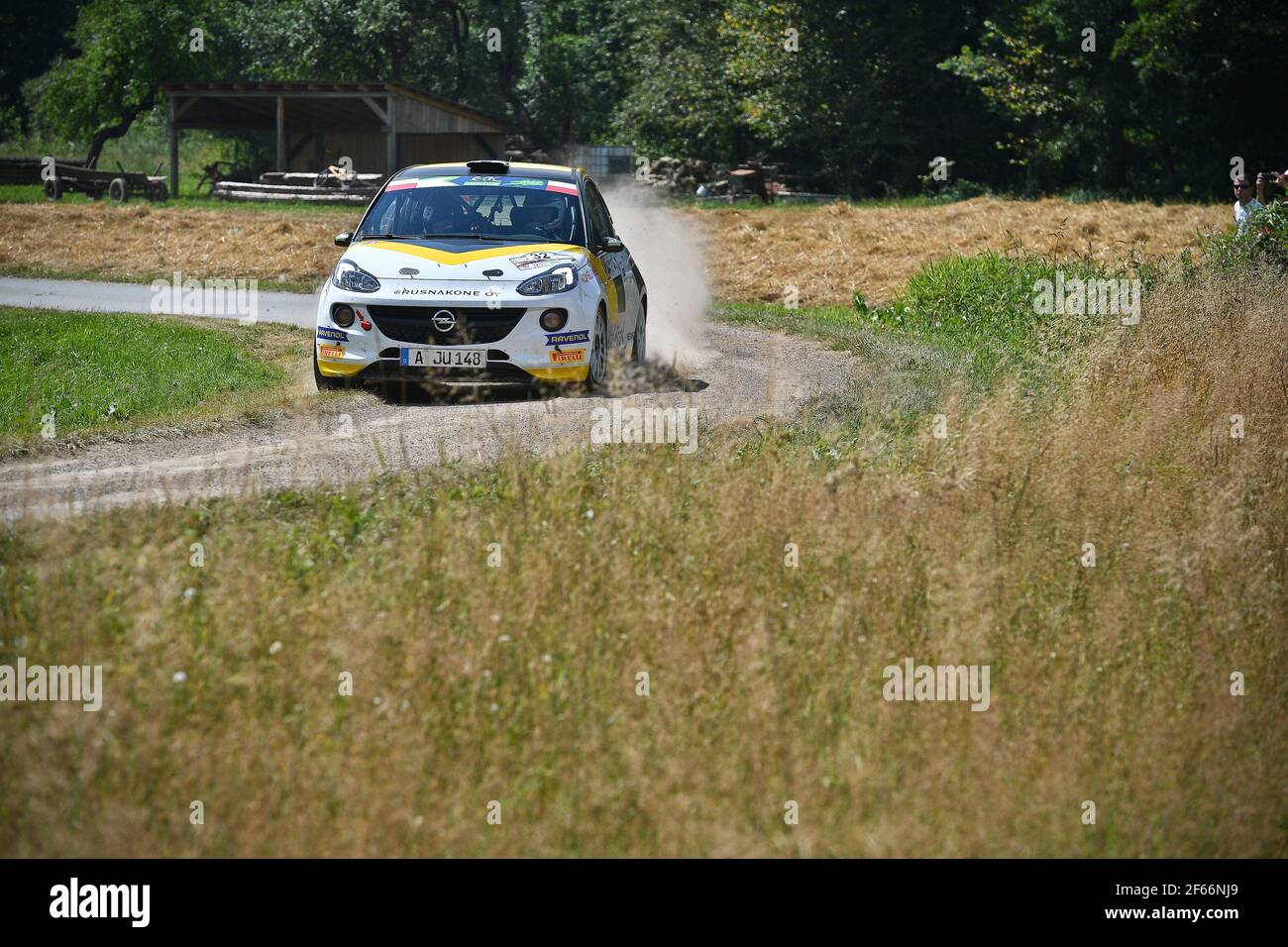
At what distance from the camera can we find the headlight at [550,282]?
10797 mm

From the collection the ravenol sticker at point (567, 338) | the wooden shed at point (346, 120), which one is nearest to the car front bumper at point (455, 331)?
the ravenol sticker at point (567, 338)

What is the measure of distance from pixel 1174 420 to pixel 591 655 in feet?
19.4

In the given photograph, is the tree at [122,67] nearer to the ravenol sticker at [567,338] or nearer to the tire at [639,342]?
the tire at [639,342]

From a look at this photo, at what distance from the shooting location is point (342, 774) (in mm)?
4863

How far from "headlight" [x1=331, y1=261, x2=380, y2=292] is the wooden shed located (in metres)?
33.5

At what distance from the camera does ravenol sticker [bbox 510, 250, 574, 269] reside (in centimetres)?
1102

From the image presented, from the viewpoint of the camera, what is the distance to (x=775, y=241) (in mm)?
25984

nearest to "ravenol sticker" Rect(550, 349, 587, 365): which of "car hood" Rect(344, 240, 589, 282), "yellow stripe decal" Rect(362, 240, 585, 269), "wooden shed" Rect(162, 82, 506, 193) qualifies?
"car hood" Rect(344, 240, 589, 282)

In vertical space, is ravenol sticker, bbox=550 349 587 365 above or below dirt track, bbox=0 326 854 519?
above

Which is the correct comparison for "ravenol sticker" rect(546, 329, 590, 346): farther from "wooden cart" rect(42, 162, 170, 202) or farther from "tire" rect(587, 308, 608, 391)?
"wooden cart" rect(42, 162, 170, 202)

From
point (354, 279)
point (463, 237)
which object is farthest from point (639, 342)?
point (354, 279)

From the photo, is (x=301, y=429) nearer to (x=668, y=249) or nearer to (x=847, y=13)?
(x=668, y=249)

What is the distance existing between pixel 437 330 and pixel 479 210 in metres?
1.75

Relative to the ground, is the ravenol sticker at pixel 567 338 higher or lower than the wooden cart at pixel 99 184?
lower
